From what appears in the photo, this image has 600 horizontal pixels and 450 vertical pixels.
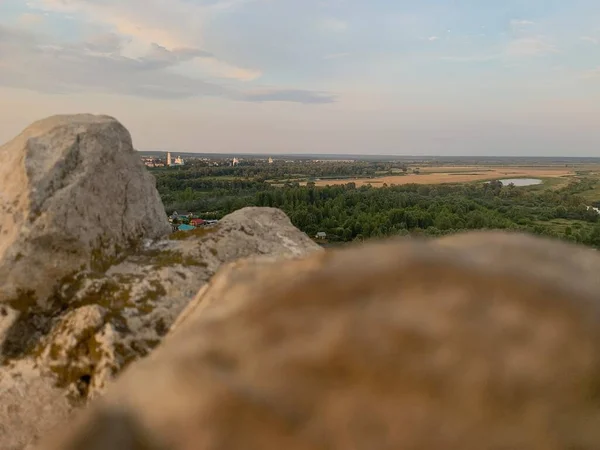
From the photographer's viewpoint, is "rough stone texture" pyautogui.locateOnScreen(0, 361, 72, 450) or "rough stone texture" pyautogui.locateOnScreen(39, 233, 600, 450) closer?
"rough stone texture" pyautogui.locateOnScreen(39, 233, 600, 450)

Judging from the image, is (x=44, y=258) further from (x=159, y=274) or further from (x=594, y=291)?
(x=594, y=291)

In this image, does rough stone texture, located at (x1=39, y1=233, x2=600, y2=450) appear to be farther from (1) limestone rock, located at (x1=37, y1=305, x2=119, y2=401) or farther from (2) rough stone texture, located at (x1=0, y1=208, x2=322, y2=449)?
(1) limestone rock, located at (x1=37, y1=305, x2=119, y2=401)

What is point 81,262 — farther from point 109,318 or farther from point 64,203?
point 109,318

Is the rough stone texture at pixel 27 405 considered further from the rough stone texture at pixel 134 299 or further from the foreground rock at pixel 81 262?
the rough stone texture at pixel 134 299

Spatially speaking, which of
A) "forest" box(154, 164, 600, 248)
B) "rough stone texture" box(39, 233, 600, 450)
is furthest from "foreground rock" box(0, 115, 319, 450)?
"forest" box(154, 164, 600, 248)

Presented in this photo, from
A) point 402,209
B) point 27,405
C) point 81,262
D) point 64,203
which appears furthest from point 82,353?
point 402,209

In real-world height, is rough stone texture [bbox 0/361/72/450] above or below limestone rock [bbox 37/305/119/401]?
below

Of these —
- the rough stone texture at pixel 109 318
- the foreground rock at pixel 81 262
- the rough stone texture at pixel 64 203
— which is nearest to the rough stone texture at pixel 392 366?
the rough stone texture at pixel 109 318
